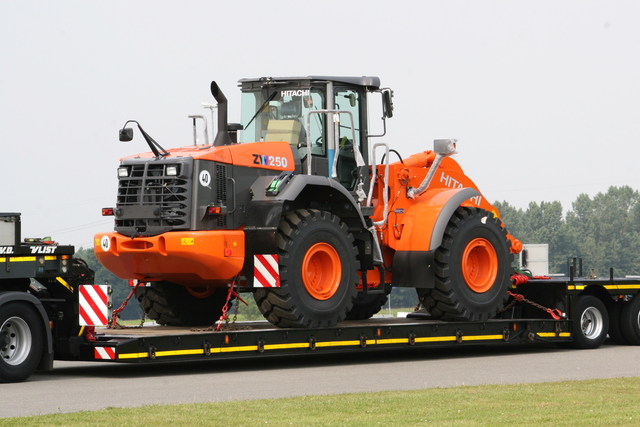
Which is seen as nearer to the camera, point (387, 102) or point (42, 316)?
point (42, 316)

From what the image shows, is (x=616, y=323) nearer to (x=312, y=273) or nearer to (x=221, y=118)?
(x=312, y=273)

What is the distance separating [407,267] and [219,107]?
399cm

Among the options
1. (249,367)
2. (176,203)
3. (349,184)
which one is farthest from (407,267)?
(176,203)

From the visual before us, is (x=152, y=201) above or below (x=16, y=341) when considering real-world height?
above

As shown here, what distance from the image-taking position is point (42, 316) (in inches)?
564

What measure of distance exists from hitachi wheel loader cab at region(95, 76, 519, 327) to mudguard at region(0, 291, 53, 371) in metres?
1.69

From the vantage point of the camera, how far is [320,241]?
16.0 m

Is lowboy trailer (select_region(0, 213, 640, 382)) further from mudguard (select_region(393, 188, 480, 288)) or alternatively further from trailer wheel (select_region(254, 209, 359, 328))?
mudguard (select_region(393, 188, 480, 288))

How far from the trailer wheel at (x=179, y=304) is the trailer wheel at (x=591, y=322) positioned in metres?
6.16

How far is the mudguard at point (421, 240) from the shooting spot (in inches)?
688

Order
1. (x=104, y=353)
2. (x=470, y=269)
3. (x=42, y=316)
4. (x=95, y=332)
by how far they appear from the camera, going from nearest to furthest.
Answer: (x=42, y=316) → (x=104, y=353) → (x=95, y=332) → (x=470, y=269)

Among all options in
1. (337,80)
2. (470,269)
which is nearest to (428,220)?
(470,269)

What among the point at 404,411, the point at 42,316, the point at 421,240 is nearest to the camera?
the point at 404,411

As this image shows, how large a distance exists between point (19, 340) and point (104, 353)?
109cm
